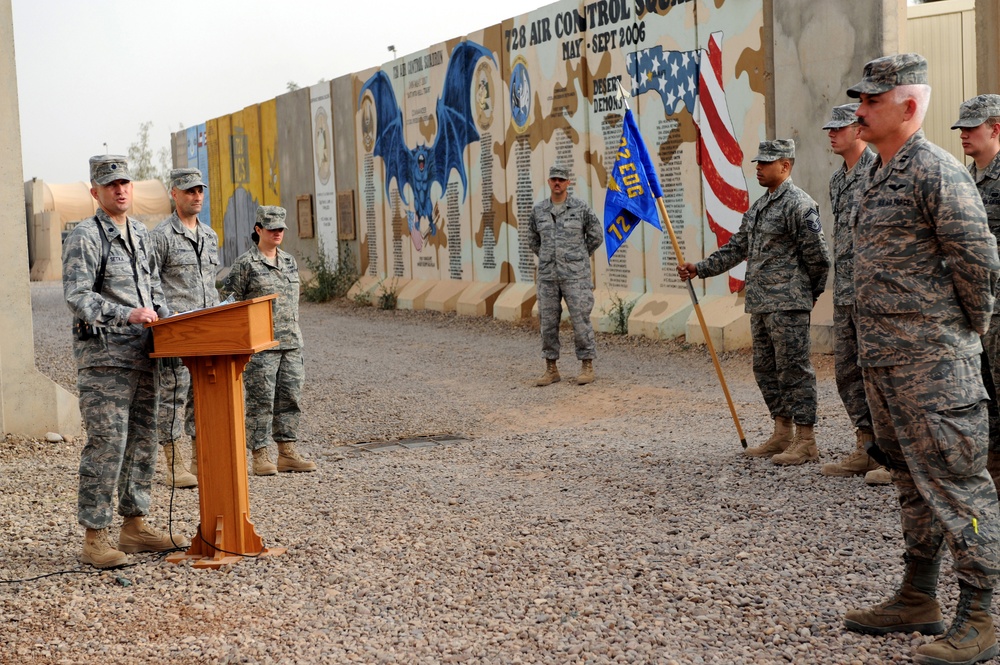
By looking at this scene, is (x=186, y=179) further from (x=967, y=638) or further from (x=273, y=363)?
(x=967, y=638)

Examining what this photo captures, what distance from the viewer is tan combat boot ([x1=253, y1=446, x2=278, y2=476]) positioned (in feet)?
22.3

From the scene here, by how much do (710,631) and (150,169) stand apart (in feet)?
135

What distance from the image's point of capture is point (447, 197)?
17828 mm

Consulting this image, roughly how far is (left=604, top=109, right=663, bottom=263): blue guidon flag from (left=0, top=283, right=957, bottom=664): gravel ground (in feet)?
5.00

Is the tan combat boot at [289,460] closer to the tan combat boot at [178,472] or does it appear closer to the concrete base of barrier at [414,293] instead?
the tan combat boot at [178,472]

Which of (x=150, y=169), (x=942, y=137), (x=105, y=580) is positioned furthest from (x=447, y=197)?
(x=150, y=169)

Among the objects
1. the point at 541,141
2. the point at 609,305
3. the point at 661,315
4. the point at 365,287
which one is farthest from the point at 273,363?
the point at 365,287

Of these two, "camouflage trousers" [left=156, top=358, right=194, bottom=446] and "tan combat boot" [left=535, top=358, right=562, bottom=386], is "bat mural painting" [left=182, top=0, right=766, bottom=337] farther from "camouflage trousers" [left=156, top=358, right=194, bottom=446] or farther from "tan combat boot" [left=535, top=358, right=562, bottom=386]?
"camouflage trousers" [left=156, top=358, right=194, bottom=446]

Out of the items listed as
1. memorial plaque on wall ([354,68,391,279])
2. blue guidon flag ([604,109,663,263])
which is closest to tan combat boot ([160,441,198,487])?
blue guidon flag ([604,109,663,263])

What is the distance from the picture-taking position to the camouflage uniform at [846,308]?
17.7 feet

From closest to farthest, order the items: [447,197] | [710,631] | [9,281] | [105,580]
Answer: [710,631] < [105,580] < [9,281] < [447,197]

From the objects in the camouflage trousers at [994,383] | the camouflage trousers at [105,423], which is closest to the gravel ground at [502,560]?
the camouflage trousers at [105,423]

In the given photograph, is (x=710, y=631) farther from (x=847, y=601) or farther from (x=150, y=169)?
(x=150, y=169)

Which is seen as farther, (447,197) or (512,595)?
(447,197)
